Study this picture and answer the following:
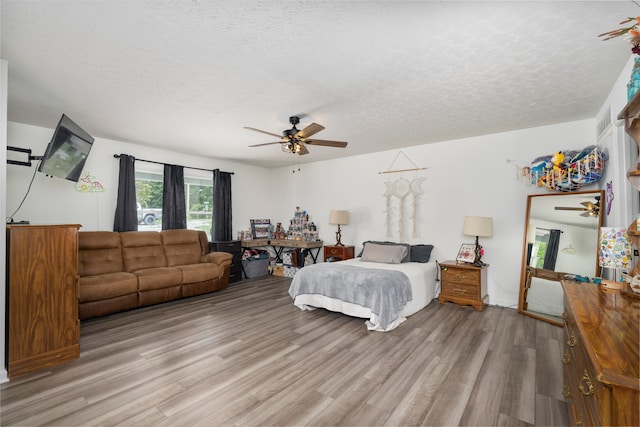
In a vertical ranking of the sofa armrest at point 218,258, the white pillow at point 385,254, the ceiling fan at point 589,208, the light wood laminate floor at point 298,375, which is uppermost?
the ceiling fan at point 589,208

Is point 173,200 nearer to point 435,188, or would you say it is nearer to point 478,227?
point 435,188

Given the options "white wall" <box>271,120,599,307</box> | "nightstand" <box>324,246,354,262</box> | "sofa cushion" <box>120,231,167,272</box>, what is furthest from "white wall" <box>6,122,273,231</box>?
"white wall" <box>271,120,599,307</box>

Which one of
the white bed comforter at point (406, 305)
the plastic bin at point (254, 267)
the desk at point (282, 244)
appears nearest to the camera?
the white bed comforter at point (406, 305)

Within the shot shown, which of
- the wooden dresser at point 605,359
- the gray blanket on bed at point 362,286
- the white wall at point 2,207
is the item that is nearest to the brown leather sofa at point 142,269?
the white wall at point 2,207

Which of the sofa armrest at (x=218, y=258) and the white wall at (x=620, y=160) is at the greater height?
the white wall at (x=620, y=160)

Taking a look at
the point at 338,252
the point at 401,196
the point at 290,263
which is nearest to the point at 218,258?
the point at 290,263

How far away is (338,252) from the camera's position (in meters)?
5.73

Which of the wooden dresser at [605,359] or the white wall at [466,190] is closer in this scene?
the wooden dresser at [605,359]

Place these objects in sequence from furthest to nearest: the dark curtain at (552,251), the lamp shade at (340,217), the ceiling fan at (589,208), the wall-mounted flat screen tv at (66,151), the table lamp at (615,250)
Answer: the lamp shade at (340,217)
the dark curtain at (552,251)
the ceiling fan at (589,208)
the wall-mounted flat screen tv at (66,151)
the table lamp at (615,250)

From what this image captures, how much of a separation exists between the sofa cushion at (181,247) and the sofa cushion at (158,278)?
1.43 ft

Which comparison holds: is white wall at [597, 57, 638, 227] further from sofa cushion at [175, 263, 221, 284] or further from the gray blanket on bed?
sofa cushion at [175, 263, 221, 284]

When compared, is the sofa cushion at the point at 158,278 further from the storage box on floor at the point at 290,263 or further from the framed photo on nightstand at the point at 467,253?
the framed photo on nightstand at the point at 467,253

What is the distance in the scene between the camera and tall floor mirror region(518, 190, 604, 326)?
343cm

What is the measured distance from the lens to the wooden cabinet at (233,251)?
569 centimetres
